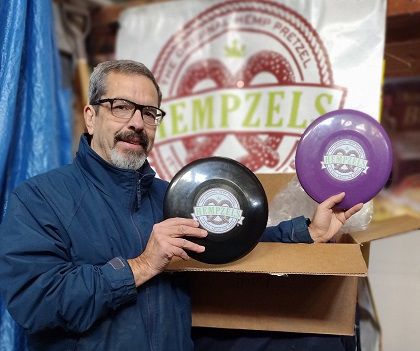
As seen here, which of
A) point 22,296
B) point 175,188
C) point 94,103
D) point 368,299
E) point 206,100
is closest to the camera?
point 22,296

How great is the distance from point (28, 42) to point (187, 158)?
A: 0.79 metres

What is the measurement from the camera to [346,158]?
3.83 ft

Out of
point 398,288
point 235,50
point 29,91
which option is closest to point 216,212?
point 29,91

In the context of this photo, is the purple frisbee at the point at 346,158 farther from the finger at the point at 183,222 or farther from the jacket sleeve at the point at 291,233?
the finger at the point at 183,222

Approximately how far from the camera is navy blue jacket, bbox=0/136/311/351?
0.96 metres

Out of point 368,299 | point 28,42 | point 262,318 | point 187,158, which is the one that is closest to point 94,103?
point 28,42

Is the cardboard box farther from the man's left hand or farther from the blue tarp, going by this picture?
the blue tarp

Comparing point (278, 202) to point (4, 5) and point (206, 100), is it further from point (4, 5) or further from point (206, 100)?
point (4, 5)

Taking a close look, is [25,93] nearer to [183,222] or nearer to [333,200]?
[183,222]

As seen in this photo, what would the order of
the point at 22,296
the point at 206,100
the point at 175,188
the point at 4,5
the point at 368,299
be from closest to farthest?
1. the point at 22,296
2. the point at 175,188
3. the point at 4,5
4. the point at 368,299
5. the point at 206,100

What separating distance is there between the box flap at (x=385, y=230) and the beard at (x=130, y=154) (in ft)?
1.90

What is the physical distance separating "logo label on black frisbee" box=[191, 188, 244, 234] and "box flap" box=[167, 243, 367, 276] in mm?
88

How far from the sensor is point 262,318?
1242 mm

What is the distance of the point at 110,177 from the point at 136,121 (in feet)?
0.51
